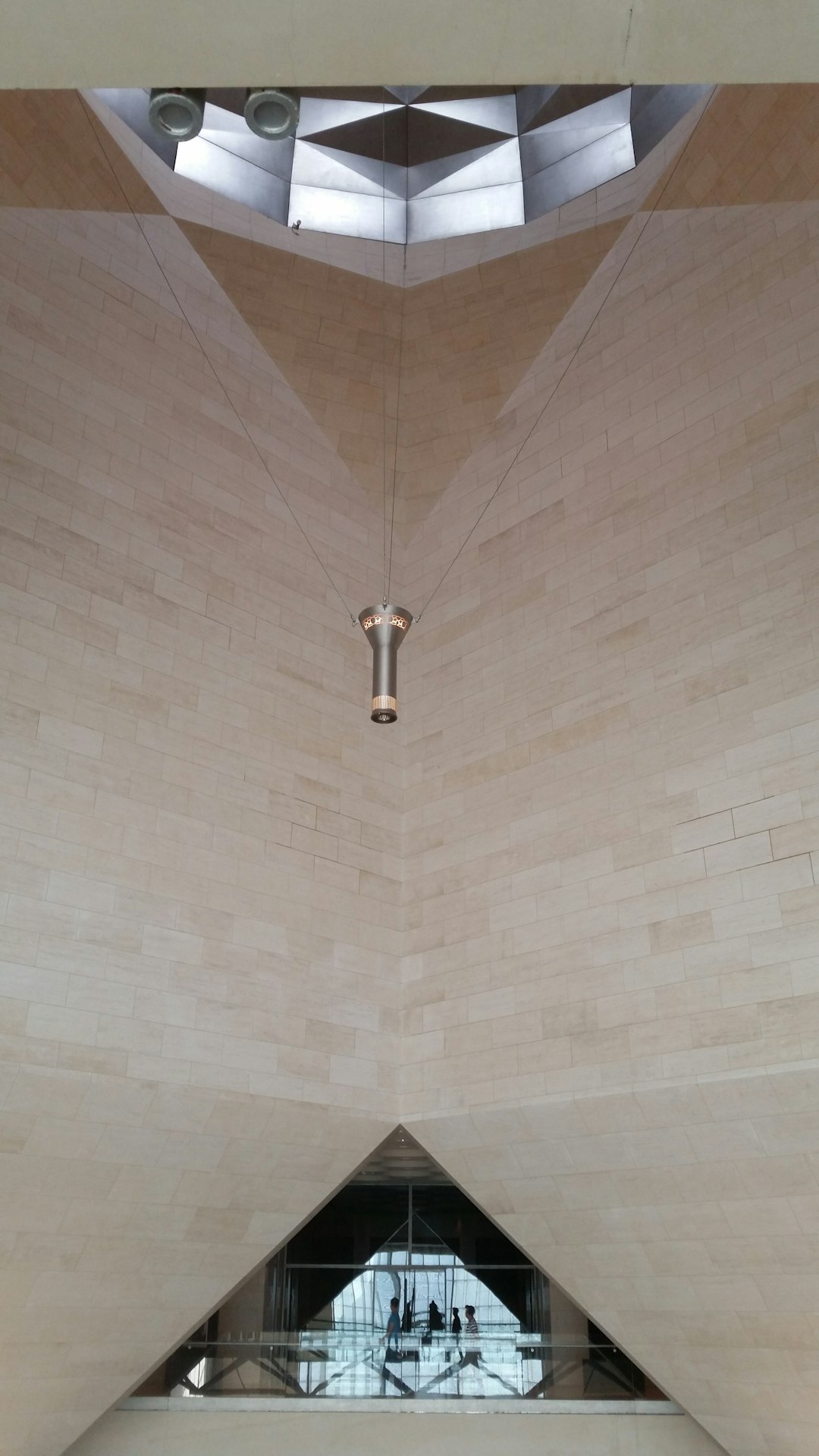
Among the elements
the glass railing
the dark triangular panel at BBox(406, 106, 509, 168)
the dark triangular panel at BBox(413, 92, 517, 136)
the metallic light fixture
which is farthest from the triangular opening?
the dark triangular panel at BBox(413, 92, 517, 136)

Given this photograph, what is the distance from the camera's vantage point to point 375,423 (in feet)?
52.6

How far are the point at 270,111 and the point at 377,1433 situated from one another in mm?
13087

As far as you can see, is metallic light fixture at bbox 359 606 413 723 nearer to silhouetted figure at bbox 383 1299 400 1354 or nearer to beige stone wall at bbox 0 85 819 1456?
beige stone wall at bbox 0 85 819 1456

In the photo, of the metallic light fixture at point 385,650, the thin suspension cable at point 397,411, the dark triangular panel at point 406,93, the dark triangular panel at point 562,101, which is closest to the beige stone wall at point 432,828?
the thin suspension cable at point 397,411

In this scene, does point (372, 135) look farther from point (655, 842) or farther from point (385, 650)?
point (655, 842)

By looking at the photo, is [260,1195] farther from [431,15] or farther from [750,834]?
[431,15]

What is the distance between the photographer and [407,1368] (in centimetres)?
1375

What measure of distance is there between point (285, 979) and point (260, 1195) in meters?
2.22

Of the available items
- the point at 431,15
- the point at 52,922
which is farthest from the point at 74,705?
the point at 431,15

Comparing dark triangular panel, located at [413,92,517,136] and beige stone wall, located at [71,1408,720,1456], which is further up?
dark triangular panel, located at [413,92,517,136]

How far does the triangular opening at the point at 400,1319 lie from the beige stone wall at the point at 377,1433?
0.85 ft

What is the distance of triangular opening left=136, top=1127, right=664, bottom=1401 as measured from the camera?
44.2ft

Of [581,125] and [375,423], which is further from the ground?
[581,125]

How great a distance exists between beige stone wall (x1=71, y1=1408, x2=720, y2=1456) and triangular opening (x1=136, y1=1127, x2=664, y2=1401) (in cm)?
26
